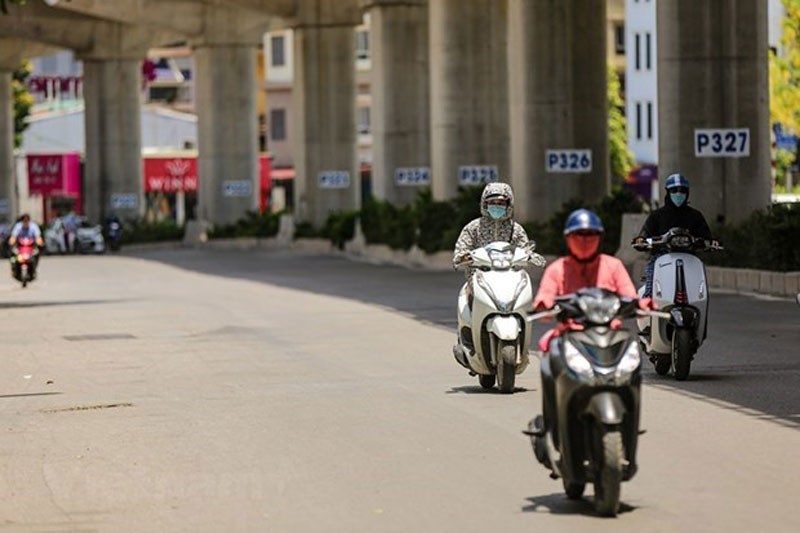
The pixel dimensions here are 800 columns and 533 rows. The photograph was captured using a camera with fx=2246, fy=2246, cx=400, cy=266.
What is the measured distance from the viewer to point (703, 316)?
768 inches

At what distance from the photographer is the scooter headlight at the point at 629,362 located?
11.1 meters

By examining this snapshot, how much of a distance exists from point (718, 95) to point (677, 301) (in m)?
18.7

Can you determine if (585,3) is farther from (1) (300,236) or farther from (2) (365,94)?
(2) (365,94)

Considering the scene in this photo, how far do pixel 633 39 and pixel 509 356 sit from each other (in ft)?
291

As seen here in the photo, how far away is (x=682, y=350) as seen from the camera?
19.1 m

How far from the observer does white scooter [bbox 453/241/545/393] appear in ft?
58.9

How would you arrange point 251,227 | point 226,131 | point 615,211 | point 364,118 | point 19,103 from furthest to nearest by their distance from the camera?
point 364,118 → point 19,103 → point 226,131 → point 251,227 → point 615,211

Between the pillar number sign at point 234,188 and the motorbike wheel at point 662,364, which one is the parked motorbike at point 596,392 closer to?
the motorbike wheel at point 662,364

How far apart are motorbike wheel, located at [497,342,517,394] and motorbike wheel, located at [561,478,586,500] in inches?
242

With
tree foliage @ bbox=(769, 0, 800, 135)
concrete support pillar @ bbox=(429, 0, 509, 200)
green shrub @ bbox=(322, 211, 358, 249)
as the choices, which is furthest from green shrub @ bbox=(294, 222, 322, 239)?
tree foliage @ bbox=(769, 0, 800, 135)

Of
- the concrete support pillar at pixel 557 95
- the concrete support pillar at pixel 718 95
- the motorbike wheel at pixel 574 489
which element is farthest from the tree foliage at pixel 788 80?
the motorbike wheel at pixel 574 489

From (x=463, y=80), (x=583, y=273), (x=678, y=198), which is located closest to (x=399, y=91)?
(x=463, y=80)

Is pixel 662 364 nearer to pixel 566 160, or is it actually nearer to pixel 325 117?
pixel 566 160

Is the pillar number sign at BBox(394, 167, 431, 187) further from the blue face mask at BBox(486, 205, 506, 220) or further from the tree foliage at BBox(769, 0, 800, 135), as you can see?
the blue face mask at BBox(486, 205, 506, 220)
